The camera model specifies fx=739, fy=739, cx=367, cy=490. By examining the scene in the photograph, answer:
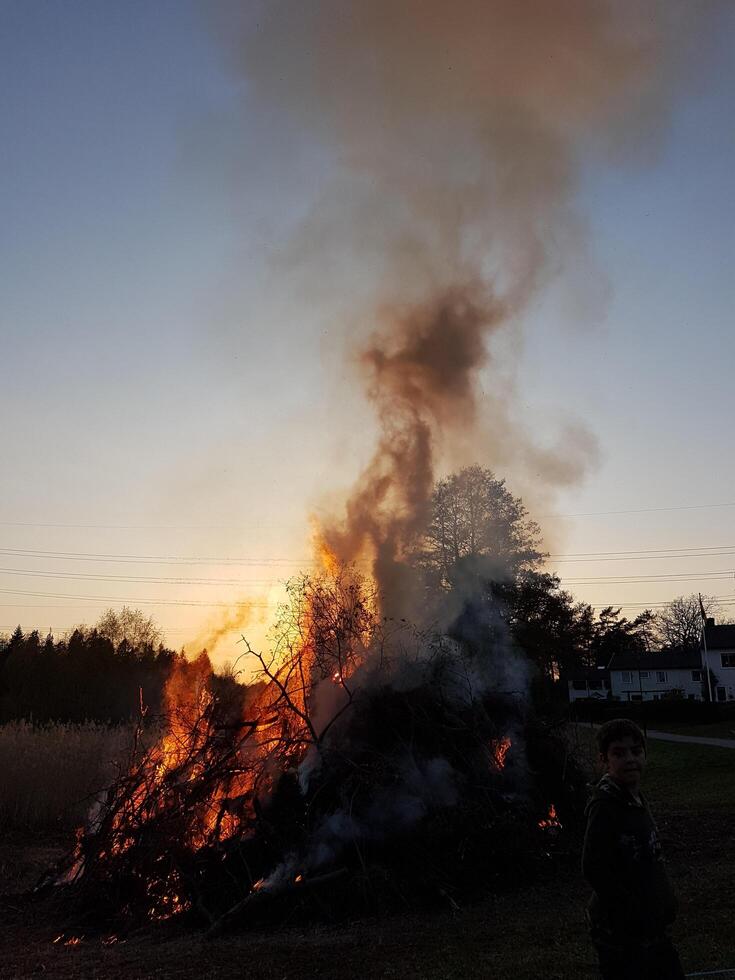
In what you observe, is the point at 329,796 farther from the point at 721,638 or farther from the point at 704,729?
the point at 721,638

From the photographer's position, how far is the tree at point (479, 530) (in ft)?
70.8

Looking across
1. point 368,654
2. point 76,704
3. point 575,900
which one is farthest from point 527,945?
point 76,704

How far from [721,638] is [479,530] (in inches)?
1611

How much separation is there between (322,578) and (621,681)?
191ft

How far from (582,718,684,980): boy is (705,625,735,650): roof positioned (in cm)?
6241

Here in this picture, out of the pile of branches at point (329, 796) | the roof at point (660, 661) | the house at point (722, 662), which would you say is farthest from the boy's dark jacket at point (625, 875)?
the roof at point (660, 661)

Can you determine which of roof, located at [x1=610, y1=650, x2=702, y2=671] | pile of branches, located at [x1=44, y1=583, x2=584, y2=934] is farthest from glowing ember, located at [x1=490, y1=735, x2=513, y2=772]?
roof, located at [x1=610, y1=650, x2=702, y2=671]

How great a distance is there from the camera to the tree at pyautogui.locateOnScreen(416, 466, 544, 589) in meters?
21.6

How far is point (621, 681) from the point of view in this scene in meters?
64.7

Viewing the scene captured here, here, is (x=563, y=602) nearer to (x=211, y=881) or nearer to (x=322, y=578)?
(x=322, y=578)

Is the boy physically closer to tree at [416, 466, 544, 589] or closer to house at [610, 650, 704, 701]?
tree at [416, 466, 544, 589]

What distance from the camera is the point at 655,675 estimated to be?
212 feet

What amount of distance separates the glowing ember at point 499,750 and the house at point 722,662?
52533 millimetres

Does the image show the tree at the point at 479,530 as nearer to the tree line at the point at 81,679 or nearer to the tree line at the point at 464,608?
the tree line at the point at 464,608
